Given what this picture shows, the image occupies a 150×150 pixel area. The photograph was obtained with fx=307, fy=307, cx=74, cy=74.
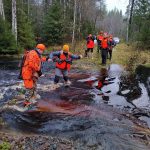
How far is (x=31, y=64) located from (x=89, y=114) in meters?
2.57

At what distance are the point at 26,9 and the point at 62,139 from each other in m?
34.6

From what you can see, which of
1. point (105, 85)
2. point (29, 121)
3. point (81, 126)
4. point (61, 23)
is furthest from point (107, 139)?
point (61, 23)

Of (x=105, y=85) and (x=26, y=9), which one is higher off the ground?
(x=26, y=9)

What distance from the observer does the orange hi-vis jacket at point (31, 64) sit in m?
10.3

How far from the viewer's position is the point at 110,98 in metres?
12.8

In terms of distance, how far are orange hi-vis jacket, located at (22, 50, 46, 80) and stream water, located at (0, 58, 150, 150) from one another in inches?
49.5

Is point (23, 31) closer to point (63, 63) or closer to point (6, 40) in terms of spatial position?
point (6, 40)

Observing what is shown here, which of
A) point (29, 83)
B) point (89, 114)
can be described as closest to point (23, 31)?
point (29, 83)

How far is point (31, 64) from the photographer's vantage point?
10297 millimetres

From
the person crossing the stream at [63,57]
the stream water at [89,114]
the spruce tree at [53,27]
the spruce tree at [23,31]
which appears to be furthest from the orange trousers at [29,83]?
the spruce tree at [53,27]

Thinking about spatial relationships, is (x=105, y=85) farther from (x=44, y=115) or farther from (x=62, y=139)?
(x=62, y=139)

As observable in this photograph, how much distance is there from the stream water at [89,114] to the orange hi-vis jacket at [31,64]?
1.26 m

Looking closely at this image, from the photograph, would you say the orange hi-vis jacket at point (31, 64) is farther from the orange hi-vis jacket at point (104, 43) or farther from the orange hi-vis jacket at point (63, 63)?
the orange hi-vis jacket at point (104, 43)

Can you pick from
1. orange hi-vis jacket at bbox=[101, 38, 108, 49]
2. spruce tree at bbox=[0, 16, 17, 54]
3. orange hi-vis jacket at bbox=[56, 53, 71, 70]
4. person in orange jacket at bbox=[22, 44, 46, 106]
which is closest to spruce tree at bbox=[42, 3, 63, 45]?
spruce tree at bbox=[0, 16, 17, 54]
